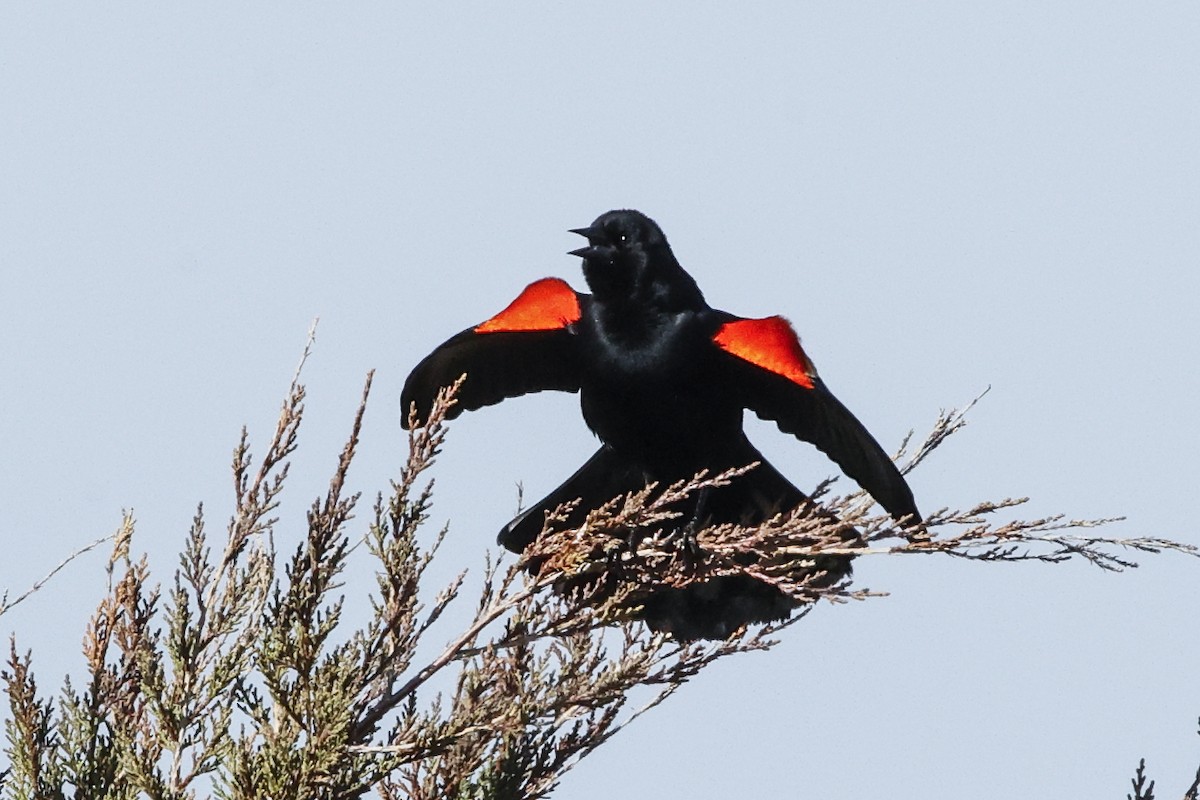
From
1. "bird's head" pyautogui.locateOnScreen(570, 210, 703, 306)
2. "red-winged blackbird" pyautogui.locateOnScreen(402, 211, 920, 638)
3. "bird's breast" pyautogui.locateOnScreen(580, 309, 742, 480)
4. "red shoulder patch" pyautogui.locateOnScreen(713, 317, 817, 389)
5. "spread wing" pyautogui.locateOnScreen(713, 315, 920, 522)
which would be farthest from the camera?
"bird's head" pyautogui.locateOnScreen(570, 210, 703, 306)

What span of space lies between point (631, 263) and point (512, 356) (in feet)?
1.48

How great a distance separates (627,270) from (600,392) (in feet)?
1.19

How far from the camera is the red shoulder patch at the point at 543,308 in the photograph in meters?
3.91

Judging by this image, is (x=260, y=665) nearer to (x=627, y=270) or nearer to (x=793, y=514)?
(x=793, y=514)

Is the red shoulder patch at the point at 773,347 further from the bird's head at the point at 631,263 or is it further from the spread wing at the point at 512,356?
the spread wing at the point at 512,356

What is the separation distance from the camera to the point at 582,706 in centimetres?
295

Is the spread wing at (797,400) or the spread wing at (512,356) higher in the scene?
the spread wing at (512,356)

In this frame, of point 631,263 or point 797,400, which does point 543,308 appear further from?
point 797,400

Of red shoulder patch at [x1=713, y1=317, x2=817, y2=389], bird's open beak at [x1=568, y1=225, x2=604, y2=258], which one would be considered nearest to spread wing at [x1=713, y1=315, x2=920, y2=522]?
red shoulder patch at [x1=713, y1=317, x2=817, y2=389]

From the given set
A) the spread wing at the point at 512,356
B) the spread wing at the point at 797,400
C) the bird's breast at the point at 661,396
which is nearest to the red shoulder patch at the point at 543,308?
the spread wing at the point at 512,356

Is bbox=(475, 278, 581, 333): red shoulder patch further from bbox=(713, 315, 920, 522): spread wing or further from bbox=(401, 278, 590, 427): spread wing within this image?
bbox=(713, 315, 920, 522): spread wing

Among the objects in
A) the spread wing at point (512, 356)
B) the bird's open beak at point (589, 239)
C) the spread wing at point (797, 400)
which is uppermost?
the bird's open beak at point (589, 239)

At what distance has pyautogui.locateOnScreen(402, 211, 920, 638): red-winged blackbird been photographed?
3.65 m

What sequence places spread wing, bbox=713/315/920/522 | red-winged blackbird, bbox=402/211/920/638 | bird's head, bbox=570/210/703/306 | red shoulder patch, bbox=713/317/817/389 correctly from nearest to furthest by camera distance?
spread wing, bbox=713/315/920/522, red shoulder patch, bbox=713/317/817/389, red-winged blackbird, bbox=402/211/920/638, bird's head, bbox=570/210/703/306
